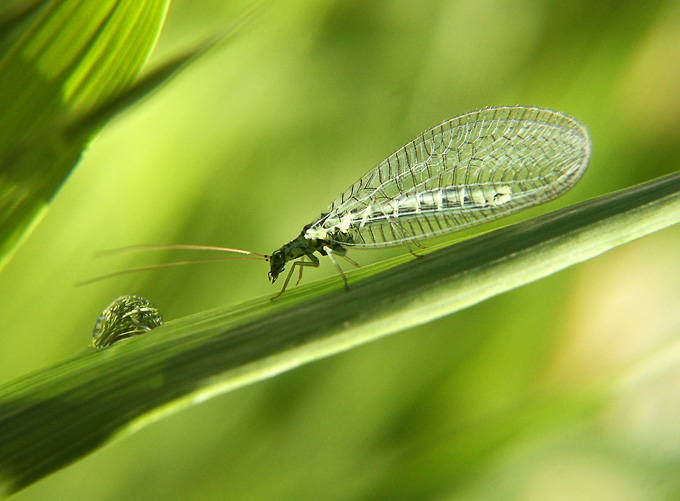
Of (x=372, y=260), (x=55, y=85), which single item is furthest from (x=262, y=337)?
(x=372, y=260)

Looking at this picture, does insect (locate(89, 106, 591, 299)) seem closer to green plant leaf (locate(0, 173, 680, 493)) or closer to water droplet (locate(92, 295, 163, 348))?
water droplet (locate(92, 295, 163, 348))

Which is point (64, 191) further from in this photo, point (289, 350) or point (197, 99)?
point (289, 350)

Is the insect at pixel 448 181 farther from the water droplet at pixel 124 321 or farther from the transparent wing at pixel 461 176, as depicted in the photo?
the water droplet at pixel 124 321

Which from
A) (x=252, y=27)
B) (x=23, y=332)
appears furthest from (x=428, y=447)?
(x=252, y=27)

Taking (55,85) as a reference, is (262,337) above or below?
below

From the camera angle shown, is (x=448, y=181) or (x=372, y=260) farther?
(x=372, y=260)

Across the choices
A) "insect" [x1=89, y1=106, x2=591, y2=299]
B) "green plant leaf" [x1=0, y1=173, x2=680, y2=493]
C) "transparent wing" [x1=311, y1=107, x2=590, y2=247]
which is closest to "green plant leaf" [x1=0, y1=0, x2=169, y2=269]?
"green plant leaf" [x1=0, y1=173, x2=680, y2=493]

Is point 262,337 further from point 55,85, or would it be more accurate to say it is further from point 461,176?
point 461,176

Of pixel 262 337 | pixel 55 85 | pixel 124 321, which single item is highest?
pixel 55 85
